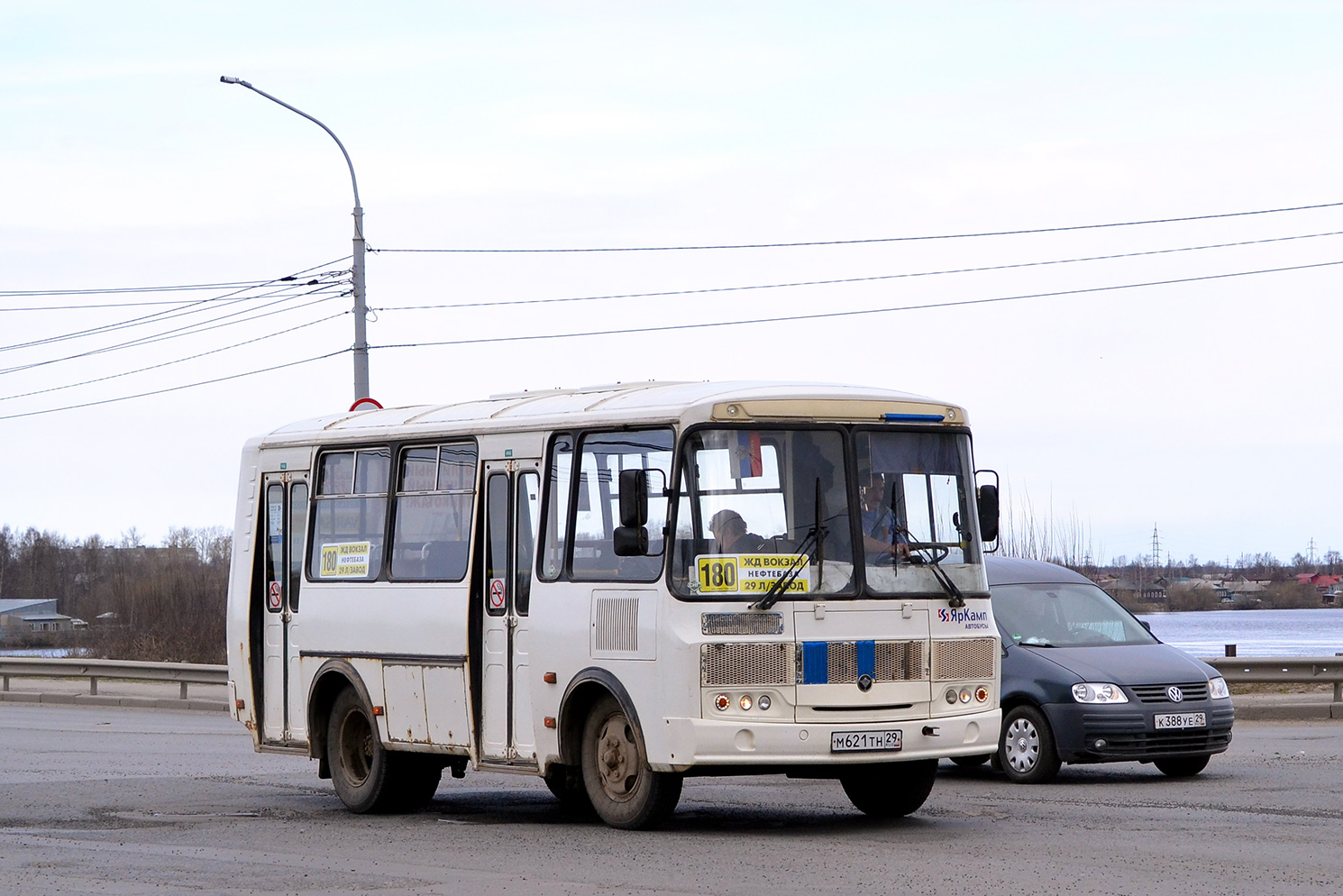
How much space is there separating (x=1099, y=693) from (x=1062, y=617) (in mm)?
1474

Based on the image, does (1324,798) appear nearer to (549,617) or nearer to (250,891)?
(549,617)

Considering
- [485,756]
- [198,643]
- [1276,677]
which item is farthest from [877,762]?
[198,643]

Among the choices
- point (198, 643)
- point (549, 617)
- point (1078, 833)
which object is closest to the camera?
point (1078, 833)

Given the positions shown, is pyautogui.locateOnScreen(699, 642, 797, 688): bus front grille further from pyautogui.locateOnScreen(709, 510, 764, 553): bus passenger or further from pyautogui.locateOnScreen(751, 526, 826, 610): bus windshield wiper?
pyautogui.locateOnScreen(709, 510, 764, 553): bus passenger

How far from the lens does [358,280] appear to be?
84.6 feet

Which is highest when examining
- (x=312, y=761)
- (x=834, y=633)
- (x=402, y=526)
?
(x=402, y=526)

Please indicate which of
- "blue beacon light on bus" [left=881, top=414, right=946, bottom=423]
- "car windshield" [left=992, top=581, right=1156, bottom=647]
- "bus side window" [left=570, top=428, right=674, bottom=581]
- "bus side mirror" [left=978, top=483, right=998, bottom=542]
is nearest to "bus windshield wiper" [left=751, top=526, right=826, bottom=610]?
"bus side window" [left=570, top=428, right=674, bottom=581]

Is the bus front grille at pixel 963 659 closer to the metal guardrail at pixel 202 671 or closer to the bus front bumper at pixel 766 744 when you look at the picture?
the bus front bumper at pixel 766 744

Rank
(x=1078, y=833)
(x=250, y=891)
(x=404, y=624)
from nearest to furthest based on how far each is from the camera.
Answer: (x=250, y=891)
(x=1078, y=833)
(x=404, y=624)

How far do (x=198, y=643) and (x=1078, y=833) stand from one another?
34463 millimetres

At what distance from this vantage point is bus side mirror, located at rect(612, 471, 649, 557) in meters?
10.9

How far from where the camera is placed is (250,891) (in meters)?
8.84

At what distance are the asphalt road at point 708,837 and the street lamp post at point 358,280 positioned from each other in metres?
8.96

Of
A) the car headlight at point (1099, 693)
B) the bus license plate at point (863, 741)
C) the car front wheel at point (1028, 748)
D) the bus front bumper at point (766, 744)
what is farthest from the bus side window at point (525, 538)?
the car headlight at point (1099, 693)
